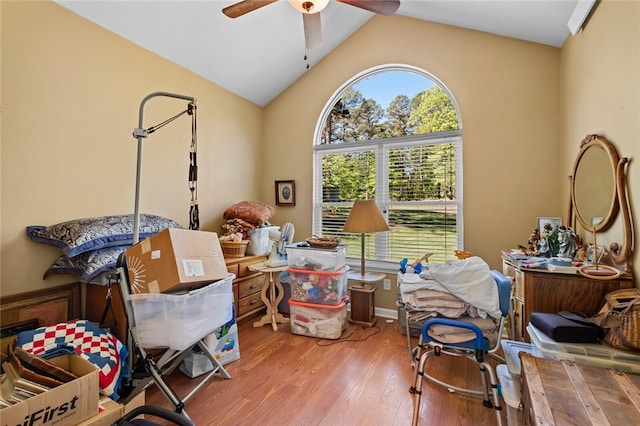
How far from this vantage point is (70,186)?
2.26m

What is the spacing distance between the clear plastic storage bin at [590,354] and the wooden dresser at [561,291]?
0.33 metres

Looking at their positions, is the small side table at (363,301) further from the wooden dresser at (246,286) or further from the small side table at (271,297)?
the wooden dresser at (246,286)

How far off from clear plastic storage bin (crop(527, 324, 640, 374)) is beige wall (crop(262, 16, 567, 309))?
1615 millimetres

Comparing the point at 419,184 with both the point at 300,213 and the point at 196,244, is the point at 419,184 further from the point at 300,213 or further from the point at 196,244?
the point at 196,244

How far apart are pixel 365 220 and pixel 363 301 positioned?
89 cm

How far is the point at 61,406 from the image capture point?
123 cm

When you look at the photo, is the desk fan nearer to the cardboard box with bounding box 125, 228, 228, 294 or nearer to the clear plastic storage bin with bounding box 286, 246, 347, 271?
the clear plastic storage bin with bounding box 286, 246, 347, 271

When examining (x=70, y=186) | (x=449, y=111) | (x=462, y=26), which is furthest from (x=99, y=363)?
(x=462, y=26)

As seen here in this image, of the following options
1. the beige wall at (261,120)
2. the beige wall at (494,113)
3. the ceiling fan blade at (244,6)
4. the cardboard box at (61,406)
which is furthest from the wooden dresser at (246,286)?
the ceiling fan blade at (244,6)

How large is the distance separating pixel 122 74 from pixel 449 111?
3.24 meters

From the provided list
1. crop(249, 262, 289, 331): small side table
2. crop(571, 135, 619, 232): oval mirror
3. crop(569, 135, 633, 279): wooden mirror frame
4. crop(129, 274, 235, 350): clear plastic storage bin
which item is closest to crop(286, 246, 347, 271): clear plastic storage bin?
crop(249, 262, 289, 331): small side table

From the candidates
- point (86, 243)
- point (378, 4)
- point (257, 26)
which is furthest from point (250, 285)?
point (378, 4)

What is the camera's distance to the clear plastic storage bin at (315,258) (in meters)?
2.89

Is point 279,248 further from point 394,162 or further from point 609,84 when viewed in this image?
point 609,84
